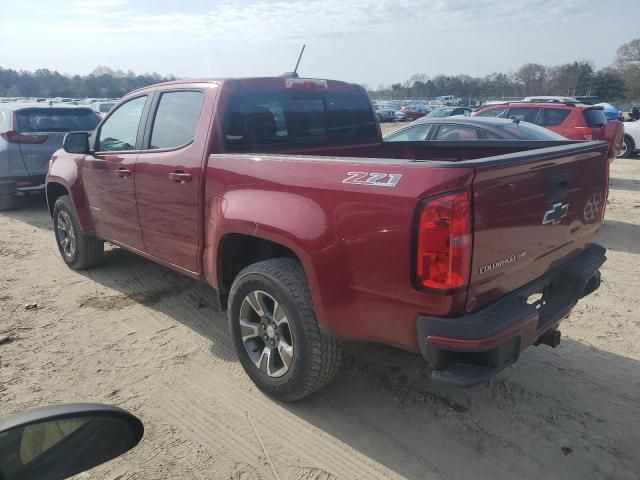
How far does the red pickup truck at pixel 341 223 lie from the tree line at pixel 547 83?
49.5 meters

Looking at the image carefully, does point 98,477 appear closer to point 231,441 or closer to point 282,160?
point 231,441

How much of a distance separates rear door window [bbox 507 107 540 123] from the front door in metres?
8.58

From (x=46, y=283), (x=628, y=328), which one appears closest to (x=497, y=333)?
(x=628, y=328)

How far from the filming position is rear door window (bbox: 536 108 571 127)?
34.6 feet

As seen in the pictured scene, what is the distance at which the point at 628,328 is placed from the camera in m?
4.17

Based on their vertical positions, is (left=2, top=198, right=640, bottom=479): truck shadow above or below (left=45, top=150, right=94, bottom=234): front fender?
below

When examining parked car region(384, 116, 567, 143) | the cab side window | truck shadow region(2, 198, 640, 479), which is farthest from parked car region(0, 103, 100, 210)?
truck shadow region(2, 198, 640, 479)

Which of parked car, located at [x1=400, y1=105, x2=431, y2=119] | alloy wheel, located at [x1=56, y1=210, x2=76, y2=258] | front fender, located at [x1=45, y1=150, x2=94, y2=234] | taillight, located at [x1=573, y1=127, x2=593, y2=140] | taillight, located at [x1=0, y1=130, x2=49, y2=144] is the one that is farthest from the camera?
parked car, located at [x1=400, y1=105, x2=431, y2=119]

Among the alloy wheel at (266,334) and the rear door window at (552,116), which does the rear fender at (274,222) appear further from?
the rear door window at (552,116)

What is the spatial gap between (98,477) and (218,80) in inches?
102

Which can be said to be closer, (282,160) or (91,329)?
(282,160)

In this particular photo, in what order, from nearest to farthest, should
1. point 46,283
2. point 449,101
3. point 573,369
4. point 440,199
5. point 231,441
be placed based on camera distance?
point 440,199
point 231,441
point 573,369
point 46,283
point 449,101

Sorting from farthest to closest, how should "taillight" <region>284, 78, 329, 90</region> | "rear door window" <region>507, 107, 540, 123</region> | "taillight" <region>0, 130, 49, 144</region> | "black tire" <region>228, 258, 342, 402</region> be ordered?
1. "rear door window" <region>507, 107, 540, 123</region>
2. "taillight" <region>0, 130, 49, 144</region>
3. "taillight" <region>284, 78, 329, 90</region>
4. "black tire" <region>228, 258, 342, 402</region>

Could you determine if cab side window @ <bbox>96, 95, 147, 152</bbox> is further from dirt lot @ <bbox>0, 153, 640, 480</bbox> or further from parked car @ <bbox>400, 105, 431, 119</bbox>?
parked car @ <bbox>400, 105, 431, 119</bbox>
